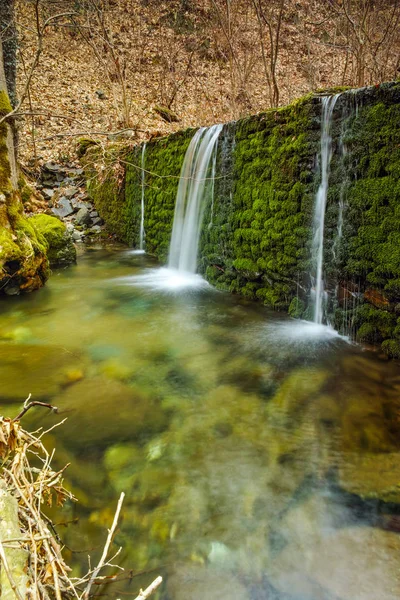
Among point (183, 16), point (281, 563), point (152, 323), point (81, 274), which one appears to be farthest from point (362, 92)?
point (183, 16)

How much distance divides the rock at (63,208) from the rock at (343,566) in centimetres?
1269

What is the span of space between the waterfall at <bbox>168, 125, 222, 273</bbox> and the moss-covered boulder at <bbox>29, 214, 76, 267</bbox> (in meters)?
2.39

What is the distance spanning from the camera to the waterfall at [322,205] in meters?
4.29

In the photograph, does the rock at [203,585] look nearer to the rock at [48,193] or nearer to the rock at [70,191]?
the rock at [48,193]

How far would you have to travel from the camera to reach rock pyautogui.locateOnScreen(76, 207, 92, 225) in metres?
12.8

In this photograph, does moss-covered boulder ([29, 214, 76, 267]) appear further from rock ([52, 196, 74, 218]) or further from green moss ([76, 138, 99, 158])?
green moss ([76, 138, 99, 158])

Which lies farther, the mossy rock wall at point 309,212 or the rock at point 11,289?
the rock at point 11,289

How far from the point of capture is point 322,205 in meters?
4.46

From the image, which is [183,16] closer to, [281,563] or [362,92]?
[362,92]

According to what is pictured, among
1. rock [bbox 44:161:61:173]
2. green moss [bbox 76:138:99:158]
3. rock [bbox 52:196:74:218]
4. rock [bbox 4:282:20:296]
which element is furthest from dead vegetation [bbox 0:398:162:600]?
green moss [bbox 76:138:99:158]

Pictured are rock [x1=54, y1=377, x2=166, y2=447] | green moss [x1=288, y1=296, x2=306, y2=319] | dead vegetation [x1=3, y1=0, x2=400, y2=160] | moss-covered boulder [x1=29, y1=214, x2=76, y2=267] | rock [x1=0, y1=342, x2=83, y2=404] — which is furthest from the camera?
dead vegetation [x1=3, y1=0, x2=400, y2=160]

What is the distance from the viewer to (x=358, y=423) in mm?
2764

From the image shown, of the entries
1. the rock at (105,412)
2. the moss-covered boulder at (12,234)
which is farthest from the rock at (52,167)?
the rock at (105,412)

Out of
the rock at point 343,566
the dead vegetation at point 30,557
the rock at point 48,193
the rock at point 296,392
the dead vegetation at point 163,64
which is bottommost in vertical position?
the rock at point 343,566
